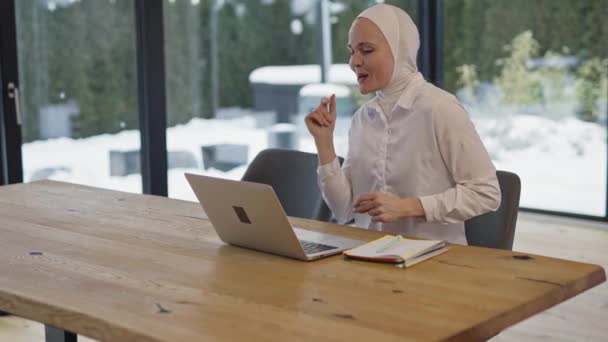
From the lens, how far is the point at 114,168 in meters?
4.92

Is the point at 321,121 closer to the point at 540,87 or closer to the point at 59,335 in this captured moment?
the point at 59,335

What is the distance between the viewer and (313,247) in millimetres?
2320

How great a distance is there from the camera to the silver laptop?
2164mm

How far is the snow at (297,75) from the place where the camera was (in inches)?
224

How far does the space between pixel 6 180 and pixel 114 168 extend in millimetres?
653

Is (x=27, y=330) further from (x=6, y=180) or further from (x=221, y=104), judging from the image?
(x=221, y=104)

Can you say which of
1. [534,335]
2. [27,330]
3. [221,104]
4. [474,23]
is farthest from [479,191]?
[474,23]

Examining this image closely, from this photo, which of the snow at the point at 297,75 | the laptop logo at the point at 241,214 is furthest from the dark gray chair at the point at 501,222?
the snow at the point at 297,75

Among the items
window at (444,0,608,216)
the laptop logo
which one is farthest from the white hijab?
window at (444,0,608,216)

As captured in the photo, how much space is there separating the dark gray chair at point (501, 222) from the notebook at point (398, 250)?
37 cm

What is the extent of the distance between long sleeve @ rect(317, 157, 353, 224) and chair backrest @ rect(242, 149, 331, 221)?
209 millimetres

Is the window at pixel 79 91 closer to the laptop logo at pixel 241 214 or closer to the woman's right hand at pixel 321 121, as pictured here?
the woman's right hand at pixel 321 121

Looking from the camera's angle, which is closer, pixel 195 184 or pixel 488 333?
pixel 488 333

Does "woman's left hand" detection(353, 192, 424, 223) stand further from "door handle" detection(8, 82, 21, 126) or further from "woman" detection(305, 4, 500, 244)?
"door handle" detection(8, 82, 21, 126)
